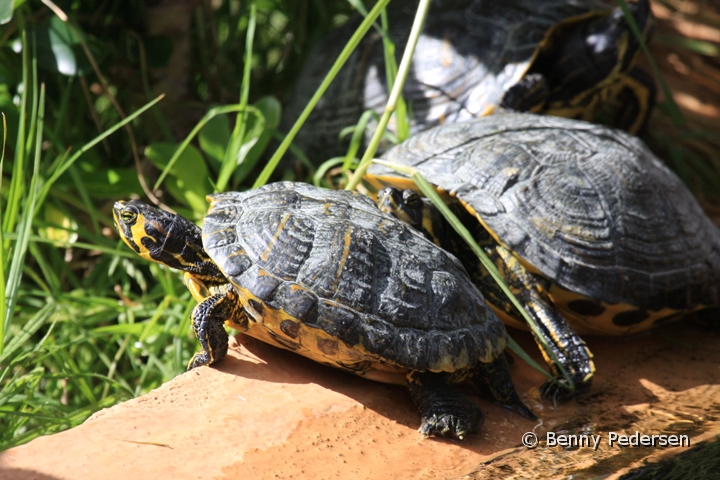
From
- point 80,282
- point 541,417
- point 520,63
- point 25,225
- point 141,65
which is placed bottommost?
point 80,282

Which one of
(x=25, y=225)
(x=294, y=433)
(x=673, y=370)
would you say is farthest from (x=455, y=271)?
(x=25, y=225)

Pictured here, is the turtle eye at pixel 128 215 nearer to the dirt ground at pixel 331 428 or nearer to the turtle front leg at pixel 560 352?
the dirt ground at pixel 331 428

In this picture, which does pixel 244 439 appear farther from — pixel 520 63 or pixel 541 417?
pixel 520 63

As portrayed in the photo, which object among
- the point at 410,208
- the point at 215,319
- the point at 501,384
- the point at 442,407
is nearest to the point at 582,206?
the point at 410,208

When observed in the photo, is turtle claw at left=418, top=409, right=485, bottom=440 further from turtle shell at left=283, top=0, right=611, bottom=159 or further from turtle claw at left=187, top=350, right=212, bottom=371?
turtle shell at left=283, top=0, right=611, bottom=159

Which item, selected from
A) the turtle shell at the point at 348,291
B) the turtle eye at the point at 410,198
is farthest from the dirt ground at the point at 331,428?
the turtle eye at the point at 410,198

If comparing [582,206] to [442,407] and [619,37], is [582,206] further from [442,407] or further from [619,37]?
[619,37]
